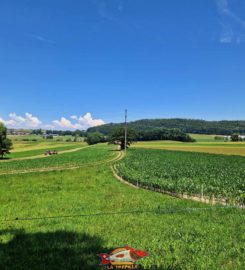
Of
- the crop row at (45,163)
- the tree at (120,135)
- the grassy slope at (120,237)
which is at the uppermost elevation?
the tree at (120,135)

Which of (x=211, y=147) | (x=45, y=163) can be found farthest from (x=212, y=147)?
(x=45, y=163)

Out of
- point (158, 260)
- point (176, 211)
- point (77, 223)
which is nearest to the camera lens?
point (158, 260)

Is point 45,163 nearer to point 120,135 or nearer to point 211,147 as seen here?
point 120,135

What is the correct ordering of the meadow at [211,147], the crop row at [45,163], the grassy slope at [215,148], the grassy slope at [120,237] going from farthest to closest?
1. the meadow at [211,147]
2. the grassy slope at [215,148]
3. the crop row at [45,163]
4. the grassy slope at [120,237]

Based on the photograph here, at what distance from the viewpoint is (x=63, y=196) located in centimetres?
1719

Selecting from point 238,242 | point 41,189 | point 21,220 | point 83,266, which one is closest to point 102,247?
point 83,266

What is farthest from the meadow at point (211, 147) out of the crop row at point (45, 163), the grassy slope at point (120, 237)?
the grassy slope at point (120, 237)

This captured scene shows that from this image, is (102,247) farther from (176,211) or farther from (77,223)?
(176,211)

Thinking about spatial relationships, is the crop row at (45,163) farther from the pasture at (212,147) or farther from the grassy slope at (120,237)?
the pasture at (212,147)

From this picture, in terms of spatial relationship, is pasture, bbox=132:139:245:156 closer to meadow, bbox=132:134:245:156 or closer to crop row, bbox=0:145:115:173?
meadow, bbox=132:134:245:156

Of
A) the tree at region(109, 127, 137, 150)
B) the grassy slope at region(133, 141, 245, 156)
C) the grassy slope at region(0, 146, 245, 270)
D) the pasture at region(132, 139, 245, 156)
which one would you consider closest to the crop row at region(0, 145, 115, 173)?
the tree at region(109, 127, 137, 150)

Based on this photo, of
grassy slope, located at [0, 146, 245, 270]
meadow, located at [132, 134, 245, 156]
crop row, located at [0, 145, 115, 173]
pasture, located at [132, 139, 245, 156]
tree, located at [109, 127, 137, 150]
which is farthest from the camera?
tree, located at [109, 127, 137, 150]

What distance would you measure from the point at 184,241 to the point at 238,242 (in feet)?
5.78

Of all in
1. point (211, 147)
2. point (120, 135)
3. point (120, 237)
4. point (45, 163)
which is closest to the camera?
point (120, 237)
